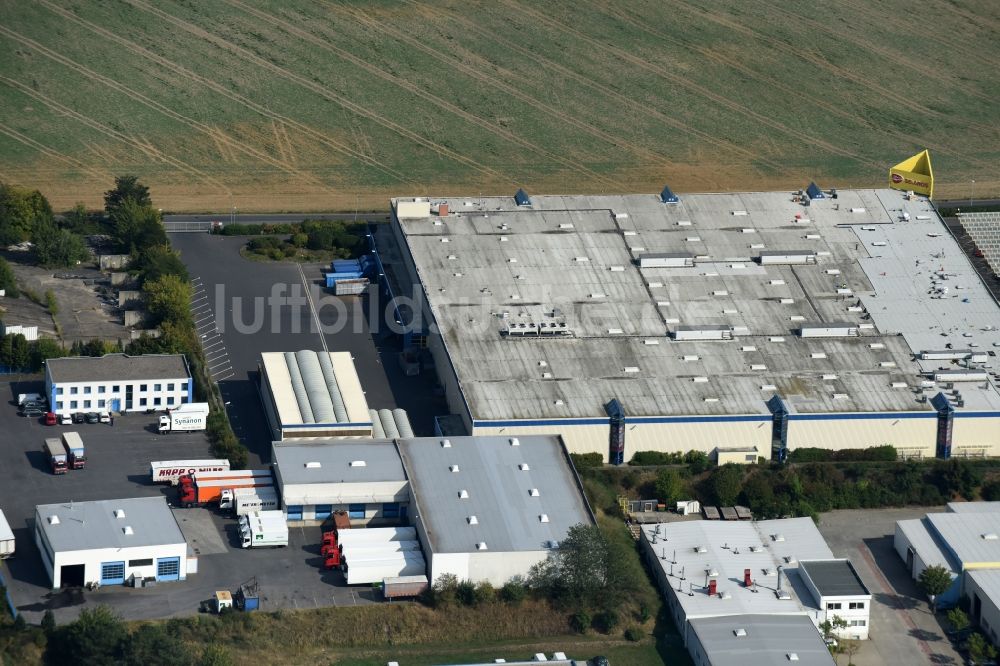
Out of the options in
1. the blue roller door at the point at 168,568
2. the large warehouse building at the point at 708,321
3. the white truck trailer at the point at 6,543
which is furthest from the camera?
the large warehouse building at the point at 708,321

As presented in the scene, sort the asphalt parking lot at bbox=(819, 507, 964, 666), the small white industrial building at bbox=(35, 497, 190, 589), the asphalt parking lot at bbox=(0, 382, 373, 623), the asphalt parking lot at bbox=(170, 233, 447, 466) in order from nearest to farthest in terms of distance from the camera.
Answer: the asphalt parking lot at bbox=(0, 382, 373, 623)
the small white industrial building at bbox=(35, 497, 190, 589)
the asphalt parking lot at bbox=(819, 507, 964, 666)
the asphalt parking lot at bbox=(170, 233, 447, 466)

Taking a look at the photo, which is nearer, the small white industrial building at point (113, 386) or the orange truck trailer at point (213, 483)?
the orange truck trailer at point (213, 483)

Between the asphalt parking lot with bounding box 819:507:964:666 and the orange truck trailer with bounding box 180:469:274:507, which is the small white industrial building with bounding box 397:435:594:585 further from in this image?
the asphalt parking lot with bounding box 819:507:964:666

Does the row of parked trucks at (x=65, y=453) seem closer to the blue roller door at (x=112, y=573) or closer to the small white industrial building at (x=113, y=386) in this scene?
the small white industrial building at (x=113, y=386)

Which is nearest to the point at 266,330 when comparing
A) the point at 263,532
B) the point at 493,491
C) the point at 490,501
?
the point at 263,532

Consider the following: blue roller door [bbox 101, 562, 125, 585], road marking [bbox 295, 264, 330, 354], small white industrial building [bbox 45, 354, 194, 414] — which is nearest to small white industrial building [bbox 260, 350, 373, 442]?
road marking [bbox 295, 264, 330, 354]

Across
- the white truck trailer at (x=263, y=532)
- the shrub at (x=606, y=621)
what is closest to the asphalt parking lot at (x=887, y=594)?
the shrub at (x=606, y=621)
